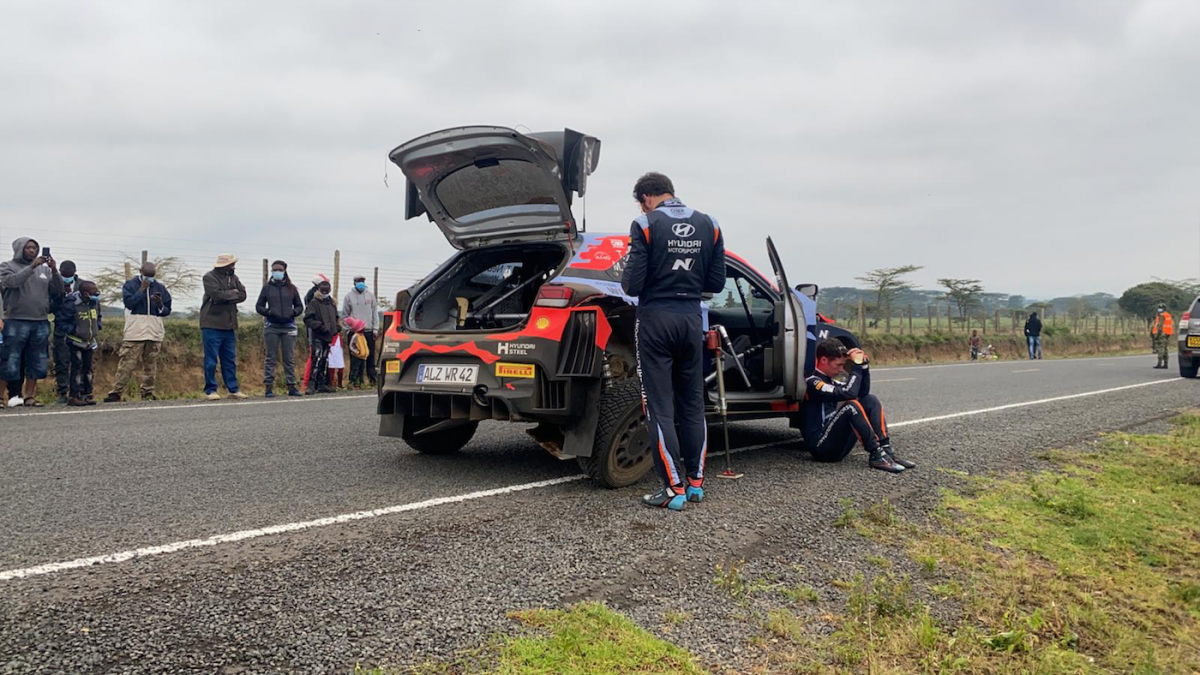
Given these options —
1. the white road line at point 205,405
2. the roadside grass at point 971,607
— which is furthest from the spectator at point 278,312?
the roadside grass at point 971,607

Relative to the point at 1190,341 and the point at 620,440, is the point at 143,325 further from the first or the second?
the point at 1190,341

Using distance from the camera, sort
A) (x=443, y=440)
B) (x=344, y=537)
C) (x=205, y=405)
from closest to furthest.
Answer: (x=344, y=537) → (x=443, y=440) → (x=205, y=405)

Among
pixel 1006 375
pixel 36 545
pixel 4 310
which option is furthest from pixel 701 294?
pixel 1006 375

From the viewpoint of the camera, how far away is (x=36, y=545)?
10.8ft

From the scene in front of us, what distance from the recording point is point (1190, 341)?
15.4 m

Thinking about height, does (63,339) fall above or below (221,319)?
below

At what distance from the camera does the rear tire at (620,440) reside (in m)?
4.50

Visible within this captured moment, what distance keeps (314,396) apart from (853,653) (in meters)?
9.16

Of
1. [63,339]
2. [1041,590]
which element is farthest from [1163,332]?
[63,339]

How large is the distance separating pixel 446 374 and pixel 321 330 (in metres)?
7.18

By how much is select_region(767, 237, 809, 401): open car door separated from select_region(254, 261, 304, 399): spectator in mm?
7532

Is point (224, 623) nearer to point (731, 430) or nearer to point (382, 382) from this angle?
point (382, 382)

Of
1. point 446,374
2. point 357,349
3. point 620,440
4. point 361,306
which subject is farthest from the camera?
point 361,306

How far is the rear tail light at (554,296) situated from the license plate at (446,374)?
57 centimetres
